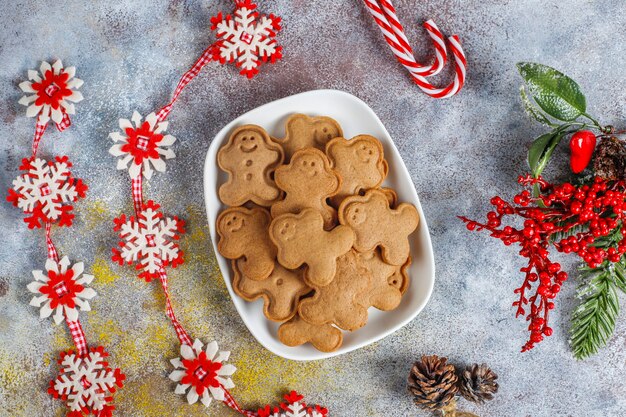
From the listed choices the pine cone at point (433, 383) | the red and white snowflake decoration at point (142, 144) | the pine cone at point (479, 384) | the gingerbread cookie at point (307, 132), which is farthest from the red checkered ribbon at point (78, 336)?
the pine cone at point (479, 384)

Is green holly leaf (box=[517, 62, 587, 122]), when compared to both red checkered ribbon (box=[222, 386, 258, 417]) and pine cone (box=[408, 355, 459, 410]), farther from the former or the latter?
red checkered ribbon (box=[222, 386, 258, 417])

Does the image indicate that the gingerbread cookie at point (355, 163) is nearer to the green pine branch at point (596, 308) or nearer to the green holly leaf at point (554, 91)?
the green holly leaf at point (554, 91)

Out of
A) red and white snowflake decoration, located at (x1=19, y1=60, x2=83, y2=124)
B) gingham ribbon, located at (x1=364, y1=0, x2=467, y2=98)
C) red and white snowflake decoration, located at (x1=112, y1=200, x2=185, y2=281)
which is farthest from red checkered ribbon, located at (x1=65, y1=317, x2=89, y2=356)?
gingham ribbon, located at (x1=364, y1=0, x2=467, y2=98)

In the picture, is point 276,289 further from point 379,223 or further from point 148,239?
point 148,239

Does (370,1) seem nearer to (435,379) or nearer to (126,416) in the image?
(435,379)

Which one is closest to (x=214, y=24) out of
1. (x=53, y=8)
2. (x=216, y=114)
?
(x=216, y=114)
